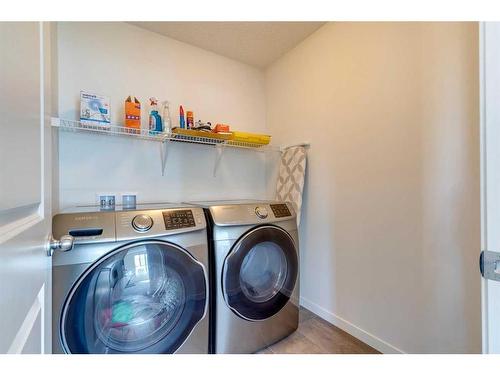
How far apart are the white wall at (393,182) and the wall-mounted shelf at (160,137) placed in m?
0.64

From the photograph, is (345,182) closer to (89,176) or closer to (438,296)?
(438,296)

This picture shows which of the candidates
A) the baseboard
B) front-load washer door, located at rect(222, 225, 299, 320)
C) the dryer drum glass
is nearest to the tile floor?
the baseboard

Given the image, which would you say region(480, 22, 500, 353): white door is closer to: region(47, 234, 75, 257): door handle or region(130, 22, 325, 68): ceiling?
region(47, 234, 75, 257): door handle

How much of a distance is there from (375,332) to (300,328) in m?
0.52

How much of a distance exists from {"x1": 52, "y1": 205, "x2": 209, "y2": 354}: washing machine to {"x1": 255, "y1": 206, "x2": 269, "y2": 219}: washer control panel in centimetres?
38

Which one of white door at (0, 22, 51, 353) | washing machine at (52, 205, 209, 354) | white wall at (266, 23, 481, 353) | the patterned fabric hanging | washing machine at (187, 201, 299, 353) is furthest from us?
the patterned fabric hanging

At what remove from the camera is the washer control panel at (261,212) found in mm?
1481

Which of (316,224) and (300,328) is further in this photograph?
(316,224)

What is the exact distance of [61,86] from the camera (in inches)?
59.0

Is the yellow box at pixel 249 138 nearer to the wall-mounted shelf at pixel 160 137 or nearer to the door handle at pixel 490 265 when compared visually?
the wall-mounted shelf at pixel 160 137

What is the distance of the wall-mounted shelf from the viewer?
55.4 inches

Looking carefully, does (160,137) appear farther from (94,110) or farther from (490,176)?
(490,176)

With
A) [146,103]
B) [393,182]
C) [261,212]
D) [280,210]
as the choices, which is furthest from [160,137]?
[393,182]
